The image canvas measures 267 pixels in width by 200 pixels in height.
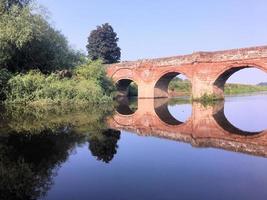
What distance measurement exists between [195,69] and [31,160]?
26.0m

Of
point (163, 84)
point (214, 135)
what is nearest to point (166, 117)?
point (214, 135)

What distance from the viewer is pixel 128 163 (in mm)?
7773

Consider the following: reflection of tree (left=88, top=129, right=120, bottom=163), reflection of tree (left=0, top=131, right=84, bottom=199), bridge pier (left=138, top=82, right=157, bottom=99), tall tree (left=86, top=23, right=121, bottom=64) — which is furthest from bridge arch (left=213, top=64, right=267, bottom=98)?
tall tree (left=86, top=23, right=121, bottom=64)

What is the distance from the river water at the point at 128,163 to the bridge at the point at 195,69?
1586 centimetres

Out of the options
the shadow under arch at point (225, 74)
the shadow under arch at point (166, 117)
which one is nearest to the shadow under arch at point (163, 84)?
the shadow under arch at point (225, 74)

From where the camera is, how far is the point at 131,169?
720cm

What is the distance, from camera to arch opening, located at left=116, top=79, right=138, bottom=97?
44181 millimetres

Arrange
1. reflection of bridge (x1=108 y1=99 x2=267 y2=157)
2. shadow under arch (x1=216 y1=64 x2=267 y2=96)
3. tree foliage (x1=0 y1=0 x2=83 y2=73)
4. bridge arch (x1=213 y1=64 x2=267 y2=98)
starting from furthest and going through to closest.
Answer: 1. shadow under arch (x1=216 y1=64 x2=267 y2=96)
2. bridge arch (x1=213 y1=64 x2=267 y2=98)
3. tree foliage (x1=0 y1=0 x2=83 y2=73)
4. reflection of bridge (x1=108 y1=99 x2=267 y2=157)

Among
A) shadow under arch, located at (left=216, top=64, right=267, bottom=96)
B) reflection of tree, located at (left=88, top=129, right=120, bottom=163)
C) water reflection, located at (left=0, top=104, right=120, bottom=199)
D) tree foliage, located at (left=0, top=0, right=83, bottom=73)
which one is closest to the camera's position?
water reflection, located at (left=0, top=104, right=120, bottom=199)

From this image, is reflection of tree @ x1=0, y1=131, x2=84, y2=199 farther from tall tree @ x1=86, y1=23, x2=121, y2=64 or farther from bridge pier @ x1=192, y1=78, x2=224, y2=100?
tall tree @ x1=86, y1=23, x2=121, y2=64

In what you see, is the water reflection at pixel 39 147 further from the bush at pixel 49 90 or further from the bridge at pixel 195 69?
→ the bridge at pixel 195 69

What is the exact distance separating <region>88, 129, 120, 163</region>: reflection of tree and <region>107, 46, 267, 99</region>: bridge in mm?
18370

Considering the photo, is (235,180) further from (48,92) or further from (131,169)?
(48,92)

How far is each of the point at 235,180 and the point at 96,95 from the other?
852 inches
